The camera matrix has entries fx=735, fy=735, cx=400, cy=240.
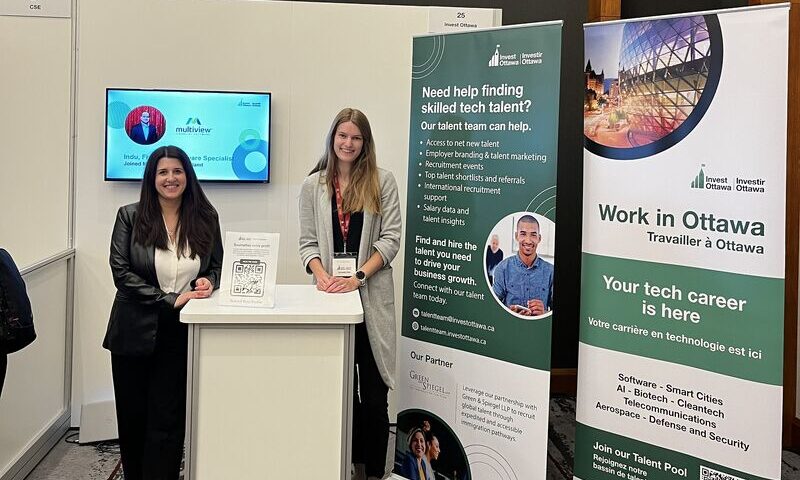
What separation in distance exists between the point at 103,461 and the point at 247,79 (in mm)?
2109

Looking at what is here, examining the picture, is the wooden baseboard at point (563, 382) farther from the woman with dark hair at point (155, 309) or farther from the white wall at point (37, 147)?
the white wall at point (37, 147)

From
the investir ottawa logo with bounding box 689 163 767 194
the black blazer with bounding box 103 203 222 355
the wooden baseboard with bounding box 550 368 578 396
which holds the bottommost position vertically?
the wooden baseboard with bounding box 550 368 578 396

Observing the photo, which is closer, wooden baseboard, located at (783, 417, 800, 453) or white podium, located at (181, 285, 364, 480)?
white podium, located at (181, 285, 364, 480)

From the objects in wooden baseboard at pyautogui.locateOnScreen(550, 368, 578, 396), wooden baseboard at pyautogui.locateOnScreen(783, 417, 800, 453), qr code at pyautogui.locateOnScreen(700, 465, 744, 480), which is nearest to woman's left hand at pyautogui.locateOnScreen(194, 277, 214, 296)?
qr code at pyautogui.locateOnScreen(700, 465, 744, 480)

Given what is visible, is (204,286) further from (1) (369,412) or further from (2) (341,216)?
(1) (369,412)

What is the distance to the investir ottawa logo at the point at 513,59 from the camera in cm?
274

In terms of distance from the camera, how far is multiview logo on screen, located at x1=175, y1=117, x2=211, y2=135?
155 inches

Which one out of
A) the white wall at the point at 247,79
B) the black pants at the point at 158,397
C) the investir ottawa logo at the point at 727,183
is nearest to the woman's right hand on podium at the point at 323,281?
the black pants at the point at 158,397

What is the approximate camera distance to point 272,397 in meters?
2.34

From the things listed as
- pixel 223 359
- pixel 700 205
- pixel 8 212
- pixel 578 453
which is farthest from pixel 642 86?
pixel 8 212

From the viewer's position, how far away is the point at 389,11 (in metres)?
4.04

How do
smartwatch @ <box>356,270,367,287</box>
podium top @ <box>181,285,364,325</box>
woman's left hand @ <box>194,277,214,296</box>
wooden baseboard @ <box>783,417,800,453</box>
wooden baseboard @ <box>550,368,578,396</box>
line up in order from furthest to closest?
1. wooden baseboard @ <box>550,368,578,396</box>
2. wooden baseboard @ <box>783,417,800,453</box>
3. smartwatch @ <box>356,270,367,287</box>
4. woman's left hand @ <box>194,277,214,296</box>
5. podium top @ <box>181,285,364,325</box>

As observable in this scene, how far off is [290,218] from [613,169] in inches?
79.3

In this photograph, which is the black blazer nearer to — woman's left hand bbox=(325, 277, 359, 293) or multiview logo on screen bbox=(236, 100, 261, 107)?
woman's left hand bbox=(325, 277, 359, 293)
